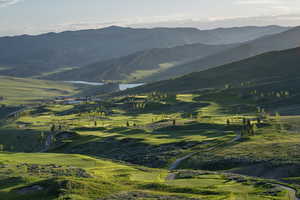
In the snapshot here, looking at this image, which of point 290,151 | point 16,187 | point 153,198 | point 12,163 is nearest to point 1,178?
point 16,187

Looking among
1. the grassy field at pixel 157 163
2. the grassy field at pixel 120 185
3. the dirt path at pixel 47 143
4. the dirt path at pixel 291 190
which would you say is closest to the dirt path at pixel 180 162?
the dirt path at pixel 291 190

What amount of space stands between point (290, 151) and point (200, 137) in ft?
158

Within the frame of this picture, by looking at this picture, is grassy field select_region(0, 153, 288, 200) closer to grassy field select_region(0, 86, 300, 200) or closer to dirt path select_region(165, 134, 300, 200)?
grassy field select_region(0, 86, 300, 200)

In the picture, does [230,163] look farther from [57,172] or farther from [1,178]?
[1,178]

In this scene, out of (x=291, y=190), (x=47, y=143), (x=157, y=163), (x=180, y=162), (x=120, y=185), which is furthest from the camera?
(x=47, y=143)

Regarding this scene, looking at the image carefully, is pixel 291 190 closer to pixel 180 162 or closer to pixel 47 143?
pixel 180 162

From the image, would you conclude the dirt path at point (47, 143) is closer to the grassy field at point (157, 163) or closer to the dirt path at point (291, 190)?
the grassy field at point (157, 163)

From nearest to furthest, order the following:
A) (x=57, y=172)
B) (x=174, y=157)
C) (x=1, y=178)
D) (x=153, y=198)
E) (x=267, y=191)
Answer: (x=153, y=198) < (x=267, y=191) < (x=1, y=178) < (x=57, y=172) < (x=174, y=157)

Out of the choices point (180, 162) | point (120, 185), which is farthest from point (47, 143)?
point (120, 185)

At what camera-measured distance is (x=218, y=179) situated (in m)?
83.4

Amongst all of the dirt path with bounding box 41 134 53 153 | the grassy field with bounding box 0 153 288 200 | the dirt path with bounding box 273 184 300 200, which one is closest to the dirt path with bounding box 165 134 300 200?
the dirt path with bounding box 273 184 300 200

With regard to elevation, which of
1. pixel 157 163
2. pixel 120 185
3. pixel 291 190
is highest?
pixel 120 185

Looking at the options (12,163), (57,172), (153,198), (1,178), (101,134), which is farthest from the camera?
(101,134)

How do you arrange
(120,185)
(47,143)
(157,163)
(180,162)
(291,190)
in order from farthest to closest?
1. (47,143)
2. (157,163)
3. (180,162)
4. (120,185)
5. (291,190)
